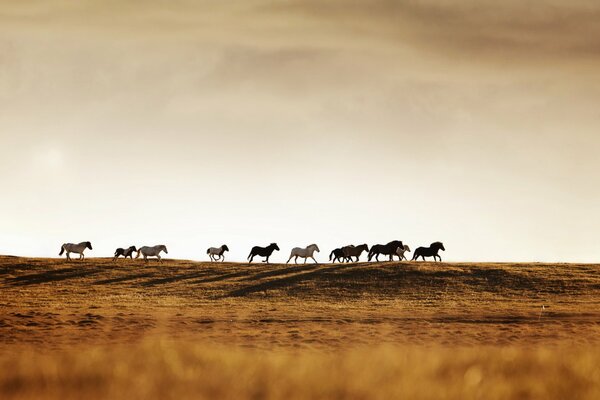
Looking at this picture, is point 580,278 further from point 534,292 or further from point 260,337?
point 260,337

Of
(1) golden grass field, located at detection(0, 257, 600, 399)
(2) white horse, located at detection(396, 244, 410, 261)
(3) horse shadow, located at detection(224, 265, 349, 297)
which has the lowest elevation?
(1) golden grass field, located at detection(0, 257, 600, 399)

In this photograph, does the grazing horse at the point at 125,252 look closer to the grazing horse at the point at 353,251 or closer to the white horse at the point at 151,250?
the white horse at the point at 151,250

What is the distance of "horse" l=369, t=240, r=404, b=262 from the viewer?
57.7 meters

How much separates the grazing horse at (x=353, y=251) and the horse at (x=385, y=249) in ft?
3.60

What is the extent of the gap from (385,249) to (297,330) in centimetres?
3399

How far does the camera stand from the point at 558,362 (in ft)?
19.4

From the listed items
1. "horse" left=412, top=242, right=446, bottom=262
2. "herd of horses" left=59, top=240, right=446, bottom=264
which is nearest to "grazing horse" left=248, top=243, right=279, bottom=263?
"herd of horses" left=59, top=240, right=446, bottom=264

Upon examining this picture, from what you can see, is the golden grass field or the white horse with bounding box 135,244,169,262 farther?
the white horse with bounding box 135,244,169,262

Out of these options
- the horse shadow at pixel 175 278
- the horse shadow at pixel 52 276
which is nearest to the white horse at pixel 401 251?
the horse shadow at pixel 175 278

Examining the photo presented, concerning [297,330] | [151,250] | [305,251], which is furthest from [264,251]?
[297,330]

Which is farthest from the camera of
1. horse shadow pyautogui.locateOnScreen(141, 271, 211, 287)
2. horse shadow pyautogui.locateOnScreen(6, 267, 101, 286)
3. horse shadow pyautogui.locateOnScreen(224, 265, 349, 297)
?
horse shadow pyautogui.locateOnScreen(6, 267, 101, 286)

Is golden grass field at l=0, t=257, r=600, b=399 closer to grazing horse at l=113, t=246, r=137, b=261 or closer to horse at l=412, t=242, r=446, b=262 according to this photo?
grazing horse at l=113, t=246, r=137, b=261

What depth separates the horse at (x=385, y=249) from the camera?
57.7m

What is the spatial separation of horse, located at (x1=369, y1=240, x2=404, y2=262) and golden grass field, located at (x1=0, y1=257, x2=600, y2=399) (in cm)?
417
